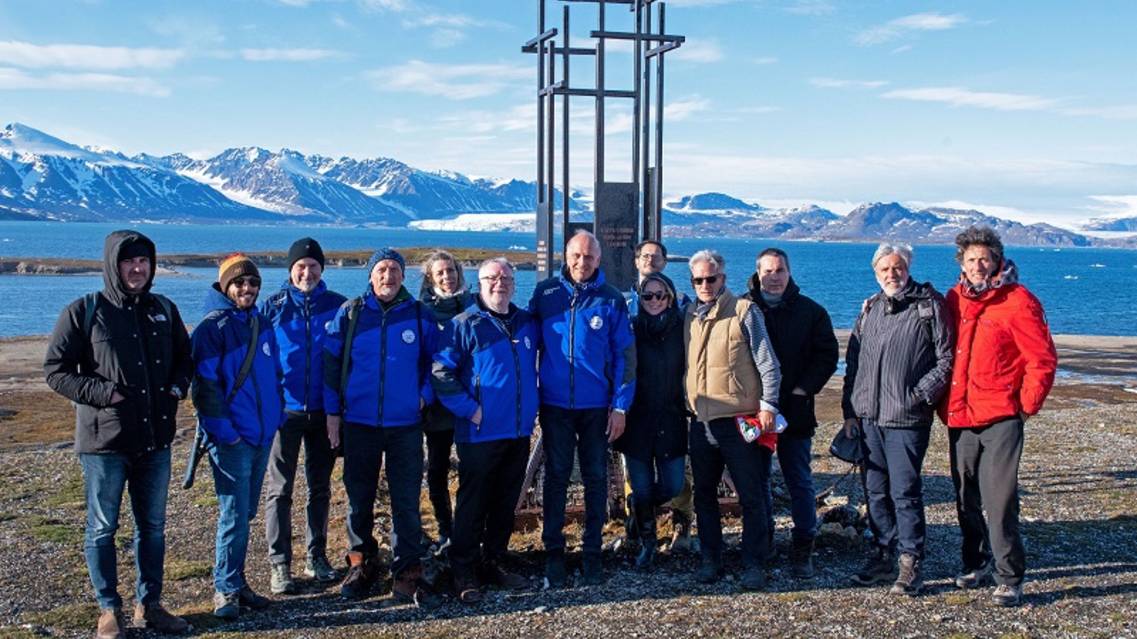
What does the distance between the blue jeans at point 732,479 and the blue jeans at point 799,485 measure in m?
0.28

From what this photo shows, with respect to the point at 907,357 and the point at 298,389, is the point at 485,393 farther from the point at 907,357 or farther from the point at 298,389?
the point at 907,357

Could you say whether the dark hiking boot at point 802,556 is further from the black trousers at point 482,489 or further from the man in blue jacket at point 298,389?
the man in blue jacket at point 298,389

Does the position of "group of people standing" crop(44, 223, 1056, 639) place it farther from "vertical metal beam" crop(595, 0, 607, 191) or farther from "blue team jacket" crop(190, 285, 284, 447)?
"vertical metal beam" crop(595, 0, 607, 191)

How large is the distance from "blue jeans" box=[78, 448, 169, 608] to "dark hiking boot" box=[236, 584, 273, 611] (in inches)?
20.7

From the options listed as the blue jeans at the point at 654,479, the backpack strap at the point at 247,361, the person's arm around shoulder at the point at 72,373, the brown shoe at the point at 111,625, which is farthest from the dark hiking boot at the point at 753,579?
the person's arm around shoulder at the point at 72,373

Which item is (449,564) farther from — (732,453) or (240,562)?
(732,453)

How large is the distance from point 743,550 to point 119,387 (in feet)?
13.5

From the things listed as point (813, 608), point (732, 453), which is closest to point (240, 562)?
Result: point (732, 453)

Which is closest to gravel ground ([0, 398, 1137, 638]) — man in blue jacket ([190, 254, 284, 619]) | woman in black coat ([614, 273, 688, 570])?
man in blue jacket ([190, 254, 284, 619])

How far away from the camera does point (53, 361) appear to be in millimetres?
5500

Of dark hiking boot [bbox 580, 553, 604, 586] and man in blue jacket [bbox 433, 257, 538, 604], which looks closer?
→ man in blue jacket [bbox 433, 257, 538, 604]

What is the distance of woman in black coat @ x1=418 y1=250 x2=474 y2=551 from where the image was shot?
6828 mm

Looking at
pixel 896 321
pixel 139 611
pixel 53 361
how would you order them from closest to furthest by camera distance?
pixel 53 361, pixel 139 611, pixel 896 321

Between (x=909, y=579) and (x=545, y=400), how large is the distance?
8.71ft
